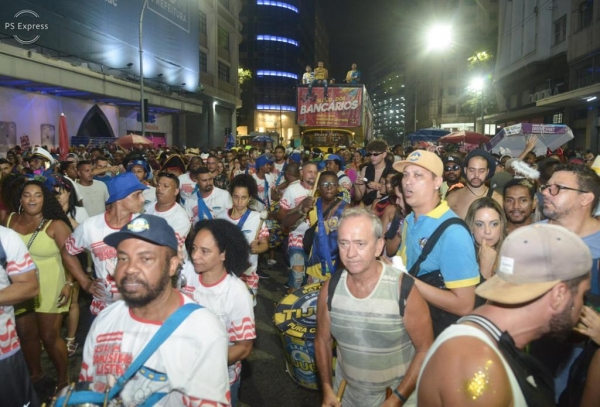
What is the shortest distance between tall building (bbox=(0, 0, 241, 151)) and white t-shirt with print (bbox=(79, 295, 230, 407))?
17.3 m

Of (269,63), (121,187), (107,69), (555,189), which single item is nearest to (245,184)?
(121,187)

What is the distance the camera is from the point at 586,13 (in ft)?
82.9

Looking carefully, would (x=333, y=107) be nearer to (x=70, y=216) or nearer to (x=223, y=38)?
(x=70, y=216)

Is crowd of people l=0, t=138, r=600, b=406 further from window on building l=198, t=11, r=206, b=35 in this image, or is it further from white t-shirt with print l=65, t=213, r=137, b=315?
window on building l=198, t=11, r=206, b=35

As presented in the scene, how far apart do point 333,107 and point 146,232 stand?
20511mm

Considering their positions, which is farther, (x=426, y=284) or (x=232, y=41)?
(x=232, y=41)

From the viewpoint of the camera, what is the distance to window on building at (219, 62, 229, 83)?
4562 centimetres

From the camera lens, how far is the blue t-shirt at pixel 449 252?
297 cm

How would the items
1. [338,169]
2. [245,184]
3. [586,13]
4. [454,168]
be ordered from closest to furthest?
[245,184]
[454,168]
[338,169]
[586,13]

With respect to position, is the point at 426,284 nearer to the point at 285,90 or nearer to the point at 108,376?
the point at 108,376

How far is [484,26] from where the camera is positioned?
191 feet

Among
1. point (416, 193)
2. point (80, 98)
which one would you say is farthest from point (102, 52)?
point (416, 193)

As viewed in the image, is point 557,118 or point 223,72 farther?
point 223,72

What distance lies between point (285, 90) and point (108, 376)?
299ft
